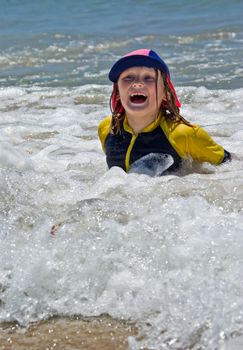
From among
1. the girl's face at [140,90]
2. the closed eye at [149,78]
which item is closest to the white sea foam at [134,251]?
the girl's face at [140,90]

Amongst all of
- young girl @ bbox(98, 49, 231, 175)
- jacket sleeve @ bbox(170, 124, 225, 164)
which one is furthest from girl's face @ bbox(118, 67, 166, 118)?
jacket sleeve @ bbox(170, 124, 225, 164)

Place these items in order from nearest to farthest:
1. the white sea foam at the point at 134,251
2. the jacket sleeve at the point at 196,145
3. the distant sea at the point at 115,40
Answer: the white sea foam at the point at 134,251, the jacket sleeve at the point at 196,145, the distant sea at the point at 115,40

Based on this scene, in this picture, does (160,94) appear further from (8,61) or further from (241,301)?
(8,61)

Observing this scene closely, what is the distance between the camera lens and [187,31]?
43.6 ft

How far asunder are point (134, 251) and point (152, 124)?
1408 millimetres

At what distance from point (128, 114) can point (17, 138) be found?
1.88 m

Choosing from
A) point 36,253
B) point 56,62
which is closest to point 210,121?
point 36,253

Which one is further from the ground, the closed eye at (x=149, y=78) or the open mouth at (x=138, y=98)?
the closed eye at (x=149, y=78)

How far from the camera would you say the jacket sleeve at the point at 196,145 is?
3889 mm

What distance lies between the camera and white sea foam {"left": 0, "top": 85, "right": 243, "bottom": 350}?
2373 mm

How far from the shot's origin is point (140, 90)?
3932mm

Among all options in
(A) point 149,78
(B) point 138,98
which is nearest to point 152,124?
(B) point 138,98

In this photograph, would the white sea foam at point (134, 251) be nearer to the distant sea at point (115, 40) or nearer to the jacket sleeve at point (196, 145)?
the jacket sleeve at point (196, 145)

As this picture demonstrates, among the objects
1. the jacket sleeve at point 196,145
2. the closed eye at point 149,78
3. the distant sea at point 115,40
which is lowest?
the distant sea at point 115,40
